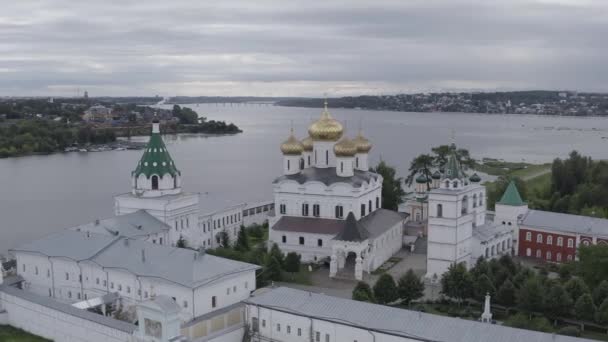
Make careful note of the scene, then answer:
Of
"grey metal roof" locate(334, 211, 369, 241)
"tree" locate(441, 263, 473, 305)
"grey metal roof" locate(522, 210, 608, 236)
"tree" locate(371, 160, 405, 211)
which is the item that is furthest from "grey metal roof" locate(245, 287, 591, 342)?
"tree" locate(371, 160, 405, 211)

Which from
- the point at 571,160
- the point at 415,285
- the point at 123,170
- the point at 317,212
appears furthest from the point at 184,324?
the point at 123,170

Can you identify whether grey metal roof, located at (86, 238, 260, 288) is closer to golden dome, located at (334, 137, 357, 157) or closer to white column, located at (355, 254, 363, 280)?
white column, located at (355, 254, 363, 280)

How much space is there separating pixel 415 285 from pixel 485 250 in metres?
4.32

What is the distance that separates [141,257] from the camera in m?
14.1

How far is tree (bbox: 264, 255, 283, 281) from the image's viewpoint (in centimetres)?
1627

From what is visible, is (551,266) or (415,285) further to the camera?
(551,266)

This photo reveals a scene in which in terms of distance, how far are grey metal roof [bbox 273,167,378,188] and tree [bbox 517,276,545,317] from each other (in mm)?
6889

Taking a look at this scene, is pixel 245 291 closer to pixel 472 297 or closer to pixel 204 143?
pixel 472 297

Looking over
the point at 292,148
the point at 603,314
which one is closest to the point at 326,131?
the point at 292,148

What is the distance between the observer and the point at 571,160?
94.4 feet

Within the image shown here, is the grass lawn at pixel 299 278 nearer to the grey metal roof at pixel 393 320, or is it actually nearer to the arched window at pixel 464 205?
the grey metal roof at pixel 393 320

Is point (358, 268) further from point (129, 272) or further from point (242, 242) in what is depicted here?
point (129, 272)

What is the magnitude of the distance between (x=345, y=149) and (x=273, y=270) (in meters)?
5.36

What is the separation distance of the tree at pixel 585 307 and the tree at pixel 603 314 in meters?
0.13
